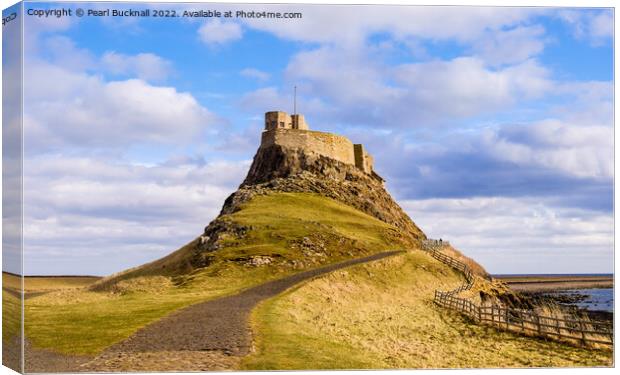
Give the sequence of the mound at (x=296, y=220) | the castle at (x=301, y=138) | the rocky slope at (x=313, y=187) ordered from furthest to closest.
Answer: the castle at (x=301, y=138), the rocky slope at (x=313, y=187), the mound at (x=296, y=220)

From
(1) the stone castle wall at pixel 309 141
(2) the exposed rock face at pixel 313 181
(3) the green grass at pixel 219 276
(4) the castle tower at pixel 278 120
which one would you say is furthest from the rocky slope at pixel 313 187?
(4) the castle tower at pixel 278 120

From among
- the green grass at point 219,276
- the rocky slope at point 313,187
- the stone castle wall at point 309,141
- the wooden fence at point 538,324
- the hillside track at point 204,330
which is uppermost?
the stone castle wall at point 309,141

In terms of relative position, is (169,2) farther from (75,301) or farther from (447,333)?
(75,301)

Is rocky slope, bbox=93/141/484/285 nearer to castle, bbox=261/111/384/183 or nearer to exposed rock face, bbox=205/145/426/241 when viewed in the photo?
exposed rock face, bbox=205/145/426/241

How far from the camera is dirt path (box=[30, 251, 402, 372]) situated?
27516 millimetres

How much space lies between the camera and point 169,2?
30.1 m

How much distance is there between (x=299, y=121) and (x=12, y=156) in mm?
78263

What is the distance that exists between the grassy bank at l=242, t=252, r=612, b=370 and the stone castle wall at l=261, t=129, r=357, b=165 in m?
41.9

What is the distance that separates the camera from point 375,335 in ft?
121

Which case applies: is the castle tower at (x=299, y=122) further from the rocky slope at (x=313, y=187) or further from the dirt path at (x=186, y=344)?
the dirt path at (x=186, y=344)

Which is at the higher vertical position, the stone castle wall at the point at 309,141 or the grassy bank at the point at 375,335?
the stone castle wall at the point at 309,141

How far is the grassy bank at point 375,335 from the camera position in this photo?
97.8 ft

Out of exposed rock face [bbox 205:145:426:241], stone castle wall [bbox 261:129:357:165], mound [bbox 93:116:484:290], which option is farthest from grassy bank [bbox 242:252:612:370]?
stone castle wall [bbox 261:129:357:165]

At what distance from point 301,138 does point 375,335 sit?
64.6 meters
